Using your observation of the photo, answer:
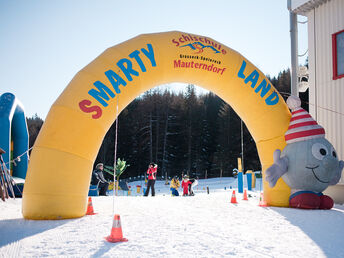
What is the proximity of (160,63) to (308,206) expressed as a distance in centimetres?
462

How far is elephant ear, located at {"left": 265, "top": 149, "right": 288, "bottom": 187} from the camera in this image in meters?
7.64

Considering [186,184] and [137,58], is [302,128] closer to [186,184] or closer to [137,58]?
[137,58]

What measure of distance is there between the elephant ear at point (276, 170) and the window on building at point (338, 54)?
12.1 feet

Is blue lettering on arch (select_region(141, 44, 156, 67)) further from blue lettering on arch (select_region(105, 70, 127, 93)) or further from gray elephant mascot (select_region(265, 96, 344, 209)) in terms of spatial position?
gray elephant mascot (select_region(265, 96, 344, 209))

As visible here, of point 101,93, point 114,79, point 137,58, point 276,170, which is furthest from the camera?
point 276,170

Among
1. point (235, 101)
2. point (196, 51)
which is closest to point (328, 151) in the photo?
point (235, 101)

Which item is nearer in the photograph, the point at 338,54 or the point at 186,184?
the point at 338,54

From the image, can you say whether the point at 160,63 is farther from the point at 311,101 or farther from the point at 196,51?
the point at 311,101

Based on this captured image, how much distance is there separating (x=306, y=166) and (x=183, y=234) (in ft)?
13.2

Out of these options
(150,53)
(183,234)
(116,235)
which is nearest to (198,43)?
(150,53)

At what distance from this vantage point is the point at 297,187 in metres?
7.62

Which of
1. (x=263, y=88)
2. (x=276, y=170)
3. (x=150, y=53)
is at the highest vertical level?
(x=150, y=53)

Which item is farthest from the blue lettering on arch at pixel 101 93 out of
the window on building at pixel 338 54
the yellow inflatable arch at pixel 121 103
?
the window on building at pixel 338 54

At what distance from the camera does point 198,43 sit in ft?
26.0
